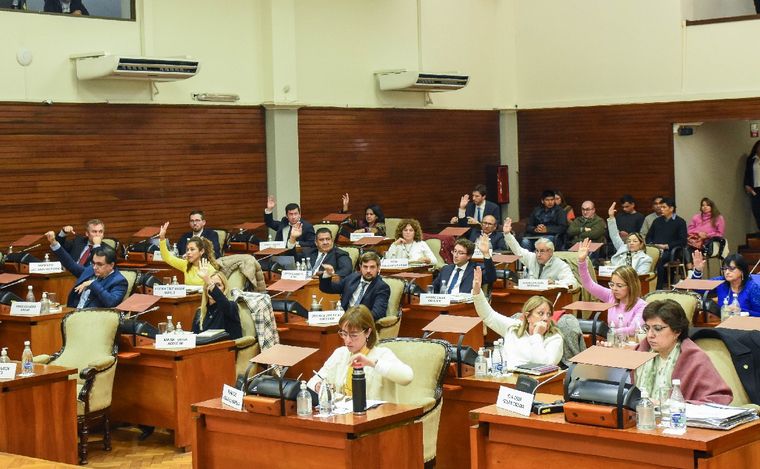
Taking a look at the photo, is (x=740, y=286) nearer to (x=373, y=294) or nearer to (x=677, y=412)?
(x=373, y=294)

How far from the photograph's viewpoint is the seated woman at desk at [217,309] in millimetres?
8188

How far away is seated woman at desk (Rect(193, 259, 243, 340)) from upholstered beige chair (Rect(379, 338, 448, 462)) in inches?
84.5

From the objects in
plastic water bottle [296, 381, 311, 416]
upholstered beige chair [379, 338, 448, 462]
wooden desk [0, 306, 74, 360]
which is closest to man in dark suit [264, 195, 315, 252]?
wooden desk [0, 306, 74, 360]

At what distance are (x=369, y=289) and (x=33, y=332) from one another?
2.86 meters

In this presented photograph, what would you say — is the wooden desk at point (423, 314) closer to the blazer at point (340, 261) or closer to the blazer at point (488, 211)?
the blazer at point (340, 261)

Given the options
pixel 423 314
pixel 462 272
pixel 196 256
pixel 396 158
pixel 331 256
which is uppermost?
pixel 396 158

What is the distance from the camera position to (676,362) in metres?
5.37

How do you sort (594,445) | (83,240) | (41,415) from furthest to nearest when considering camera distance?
(83,240), (41,415), (594,445)

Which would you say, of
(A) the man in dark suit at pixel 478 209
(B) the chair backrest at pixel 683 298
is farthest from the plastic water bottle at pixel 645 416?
(A) the man in dark suit at pixel 478 209

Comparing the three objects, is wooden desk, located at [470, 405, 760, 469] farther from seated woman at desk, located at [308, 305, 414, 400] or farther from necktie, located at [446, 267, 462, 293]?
necktie, located at [446, 267, 462, 293]

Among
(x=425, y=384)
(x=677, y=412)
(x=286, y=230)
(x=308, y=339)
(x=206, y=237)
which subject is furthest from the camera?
(x=286, y=230)

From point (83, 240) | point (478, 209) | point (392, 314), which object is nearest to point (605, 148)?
point (478, 209)

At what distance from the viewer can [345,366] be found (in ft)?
20.5

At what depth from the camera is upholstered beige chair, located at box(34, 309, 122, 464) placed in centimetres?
765
